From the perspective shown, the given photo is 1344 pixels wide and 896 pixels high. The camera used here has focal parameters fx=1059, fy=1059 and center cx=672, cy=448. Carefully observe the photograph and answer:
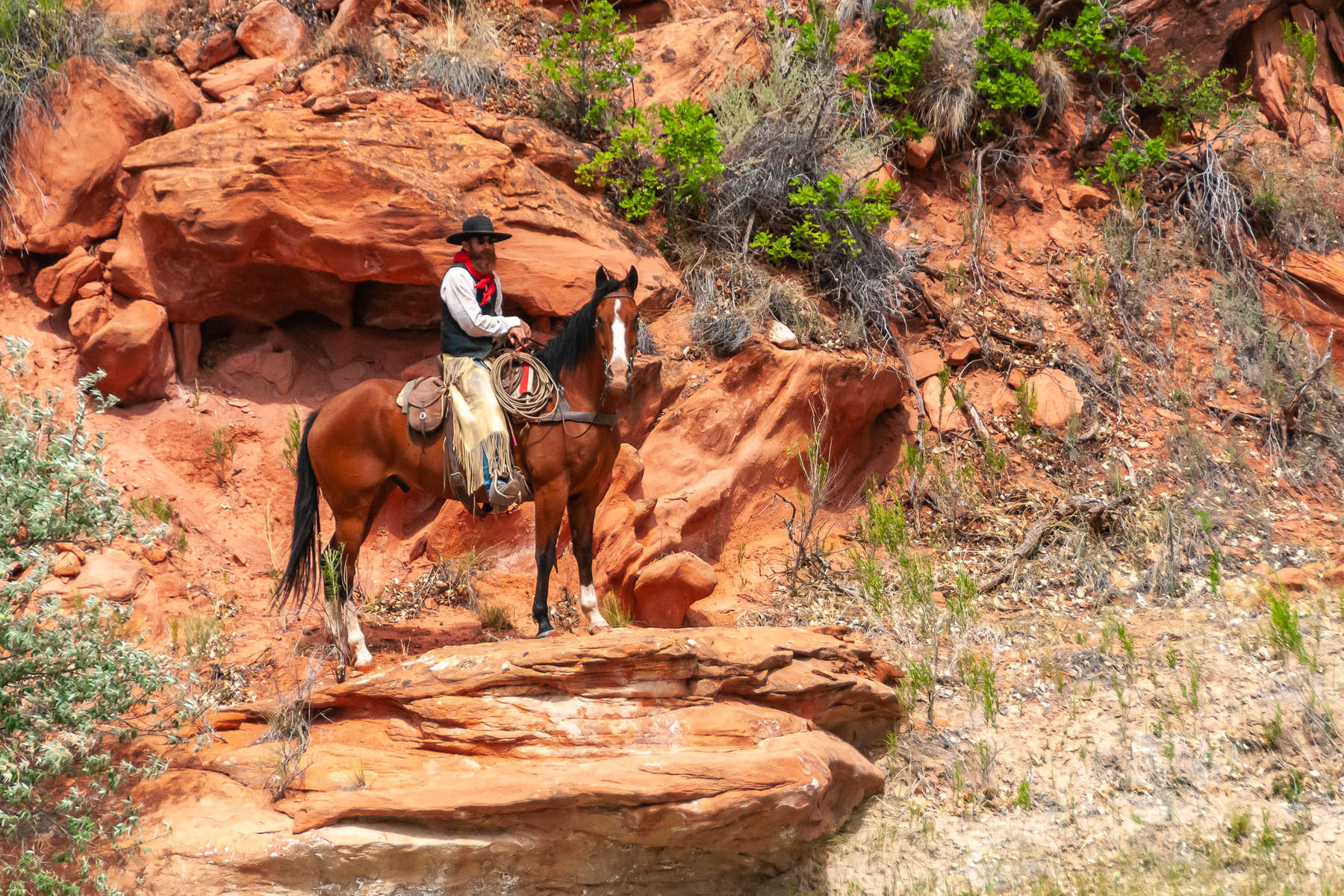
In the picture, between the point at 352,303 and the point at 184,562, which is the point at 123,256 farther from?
the point at 184,562

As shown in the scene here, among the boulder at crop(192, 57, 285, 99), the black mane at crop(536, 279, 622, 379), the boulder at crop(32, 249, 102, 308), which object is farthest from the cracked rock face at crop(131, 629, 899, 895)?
the boulder at crop(192, 57, 285, 99)

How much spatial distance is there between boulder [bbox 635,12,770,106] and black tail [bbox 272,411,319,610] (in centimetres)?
616

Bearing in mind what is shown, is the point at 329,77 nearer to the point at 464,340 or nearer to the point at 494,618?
the point at 464,340

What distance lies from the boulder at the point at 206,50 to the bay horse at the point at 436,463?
5.43 metres

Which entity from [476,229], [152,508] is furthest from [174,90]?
[476,229]

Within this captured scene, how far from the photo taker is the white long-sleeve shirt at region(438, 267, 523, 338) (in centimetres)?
747

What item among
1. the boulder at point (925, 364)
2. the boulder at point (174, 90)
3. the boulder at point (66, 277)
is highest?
the boulder at point (174, 90)

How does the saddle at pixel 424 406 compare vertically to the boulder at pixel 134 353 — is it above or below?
above

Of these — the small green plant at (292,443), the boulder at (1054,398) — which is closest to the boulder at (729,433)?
the boulder at (1054,398)

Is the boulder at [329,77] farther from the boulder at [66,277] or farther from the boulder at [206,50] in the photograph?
the boulder at [66,277]

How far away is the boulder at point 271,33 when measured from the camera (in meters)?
11.2

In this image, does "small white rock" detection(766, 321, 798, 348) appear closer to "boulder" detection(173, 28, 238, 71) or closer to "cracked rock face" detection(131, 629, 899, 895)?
"cracked rock face" detection(131, 629, 899, 895)

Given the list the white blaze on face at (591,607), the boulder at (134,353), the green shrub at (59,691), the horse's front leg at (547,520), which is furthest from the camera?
the boulder at (134,353)

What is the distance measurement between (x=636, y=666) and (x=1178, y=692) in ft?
12.7
